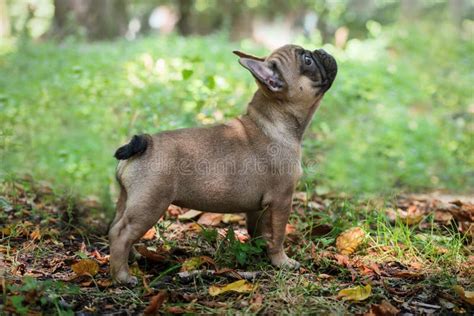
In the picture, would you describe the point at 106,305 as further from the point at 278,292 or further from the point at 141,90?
A: the point at 141,90

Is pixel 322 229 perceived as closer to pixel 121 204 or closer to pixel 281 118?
pixel 281 118

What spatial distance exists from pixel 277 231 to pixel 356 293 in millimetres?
915

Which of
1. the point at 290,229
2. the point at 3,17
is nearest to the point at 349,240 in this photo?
the point at 290,229

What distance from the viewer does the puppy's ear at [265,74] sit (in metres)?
4.34

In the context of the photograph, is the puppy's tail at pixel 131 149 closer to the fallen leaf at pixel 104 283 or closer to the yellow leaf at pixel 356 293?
the fallen leaf at pixel 104 283

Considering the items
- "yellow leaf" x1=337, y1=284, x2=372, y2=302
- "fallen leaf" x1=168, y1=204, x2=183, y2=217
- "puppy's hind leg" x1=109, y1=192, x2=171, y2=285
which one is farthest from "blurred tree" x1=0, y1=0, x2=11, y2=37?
"yellow leaf" x1=337, y1=284, x2=372, y2=302

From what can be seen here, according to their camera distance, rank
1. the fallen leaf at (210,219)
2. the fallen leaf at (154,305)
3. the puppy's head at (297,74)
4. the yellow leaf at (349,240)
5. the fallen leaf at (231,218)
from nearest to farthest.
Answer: the fallen leaf at (154,305)
the puppy's head at (297,74)
the yellow leaf at (349,240)
the fallen leaf at (210,219)
the fallen leaf at (231,218)

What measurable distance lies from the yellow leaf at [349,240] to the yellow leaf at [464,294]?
106 centimetres

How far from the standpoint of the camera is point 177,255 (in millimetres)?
4617

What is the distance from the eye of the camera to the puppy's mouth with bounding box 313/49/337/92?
4.56m

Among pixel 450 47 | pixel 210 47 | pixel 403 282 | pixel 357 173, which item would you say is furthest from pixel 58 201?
pixel 450 47

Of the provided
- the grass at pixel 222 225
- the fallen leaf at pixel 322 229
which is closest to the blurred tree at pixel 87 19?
the grass at pixel 222 225

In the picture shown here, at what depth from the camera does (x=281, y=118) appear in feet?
15.0

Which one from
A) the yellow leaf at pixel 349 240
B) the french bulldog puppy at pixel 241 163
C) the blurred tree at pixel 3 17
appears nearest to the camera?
the french bulldog puppy at pixel 241 163
